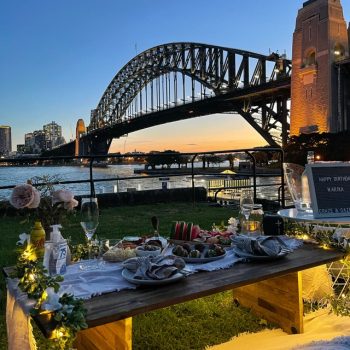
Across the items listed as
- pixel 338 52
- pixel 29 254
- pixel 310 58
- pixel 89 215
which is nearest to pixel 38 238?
pixel 29 254

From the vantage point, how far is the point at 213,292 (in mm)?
1605

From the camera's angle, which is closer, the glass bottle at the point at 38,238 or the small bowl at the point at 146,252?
the glass bottle at the point at 38,238

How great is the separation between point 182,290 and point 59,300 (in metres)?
0.47

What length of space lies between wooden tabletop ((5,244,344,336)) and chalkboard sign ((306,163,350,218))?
59 centimetres

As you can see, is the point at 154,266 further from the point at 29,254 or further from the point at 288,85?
the point at 288,85

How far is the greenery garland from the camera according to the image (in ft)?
4.19

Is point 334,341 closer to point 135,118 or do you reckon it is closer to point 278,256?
point 278,256

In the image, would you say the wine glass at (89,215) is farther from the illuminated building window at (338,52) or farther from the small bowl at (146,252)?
the illuminated building window at (338,52)

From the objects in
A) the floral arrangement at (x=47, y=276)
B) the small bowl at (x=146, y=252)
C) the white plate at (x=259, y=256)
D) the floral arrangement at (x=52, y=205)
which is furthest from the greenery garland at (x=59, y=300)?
the white plate at (x=259, y=256)

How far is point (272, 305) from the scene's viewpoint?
2.54 meters

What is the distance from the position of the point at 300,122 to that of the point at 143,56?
1031 inches

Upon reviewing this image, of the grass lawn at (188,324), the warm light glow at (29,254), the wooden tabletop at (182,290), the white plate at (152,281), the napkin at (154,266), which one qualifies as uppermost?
the warm light glow at (29,254)

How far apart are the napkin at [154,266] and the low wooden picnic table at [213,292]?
0.15ft

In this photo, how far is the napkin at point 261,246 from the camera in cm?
197
